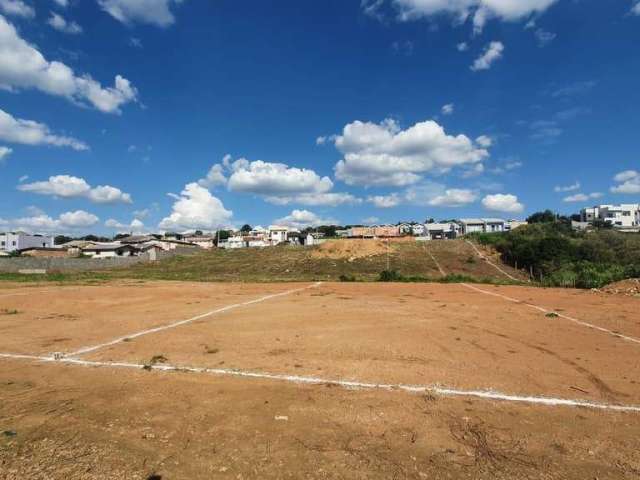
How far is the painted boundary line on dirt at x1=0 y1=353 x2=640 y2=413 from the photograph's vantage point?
448 cm

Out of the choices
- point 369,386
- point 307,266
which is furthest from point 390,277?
point 369,386

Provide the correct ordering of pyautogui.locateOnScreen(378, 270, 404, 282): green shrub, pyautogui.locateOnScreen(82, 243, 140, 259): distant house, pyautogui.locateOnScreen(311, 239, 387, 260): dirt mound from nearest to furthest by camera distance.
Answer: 1. pyautogui.locateOnScreen(378, 270, 404, 282): green shrub
2. pyautogui.locateOnScreen(311, 239, 387, 260): dirt mound
3. pyautogui.locateOnScreen(82, 243, 140, 259): distant house

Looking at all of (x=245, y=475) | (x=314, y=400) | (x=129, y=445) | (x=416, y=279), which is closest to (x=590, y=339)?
(x=314, y=400)

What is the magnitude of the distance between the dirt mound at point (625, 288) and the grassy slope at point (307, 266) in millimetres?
15588

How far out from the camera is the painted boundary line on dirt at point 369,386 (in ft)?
14.7

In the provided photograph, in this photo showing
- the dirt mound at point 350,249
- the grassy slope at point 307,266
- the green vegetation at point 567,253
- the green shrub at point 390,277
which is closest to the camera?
the green shrub at point 390,277

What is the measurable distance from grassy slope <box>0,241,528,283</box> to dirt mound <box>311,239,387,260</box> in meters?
1.28

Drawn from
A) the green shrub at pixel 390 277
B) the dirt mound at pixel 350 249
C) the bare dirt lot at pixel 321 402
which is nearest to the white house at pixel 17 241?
the dirt mound at pixel 350 249

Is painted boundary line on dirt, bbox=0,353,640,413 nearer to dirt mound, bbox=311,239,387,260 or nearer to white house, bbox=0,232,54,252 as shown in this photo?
dirt mound, bbox=311,239,387,260

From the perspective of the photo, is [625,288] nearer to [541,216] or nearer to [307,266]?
[307,266]

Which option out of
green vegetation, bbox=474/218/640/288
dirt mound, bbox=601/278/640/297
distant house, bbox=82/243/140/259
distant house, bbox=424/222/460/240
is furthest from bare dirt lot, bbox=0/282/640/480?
Result: distant house, bbox=424/222/460/240

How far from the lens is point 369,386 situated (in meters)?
5.05

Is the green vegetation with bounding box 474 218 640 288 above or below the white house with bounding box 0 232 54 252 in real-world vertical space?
below

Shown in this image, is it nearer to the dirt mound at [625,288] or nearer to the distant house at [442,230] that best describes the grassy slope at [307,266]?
the dirt mound at [625,288]
